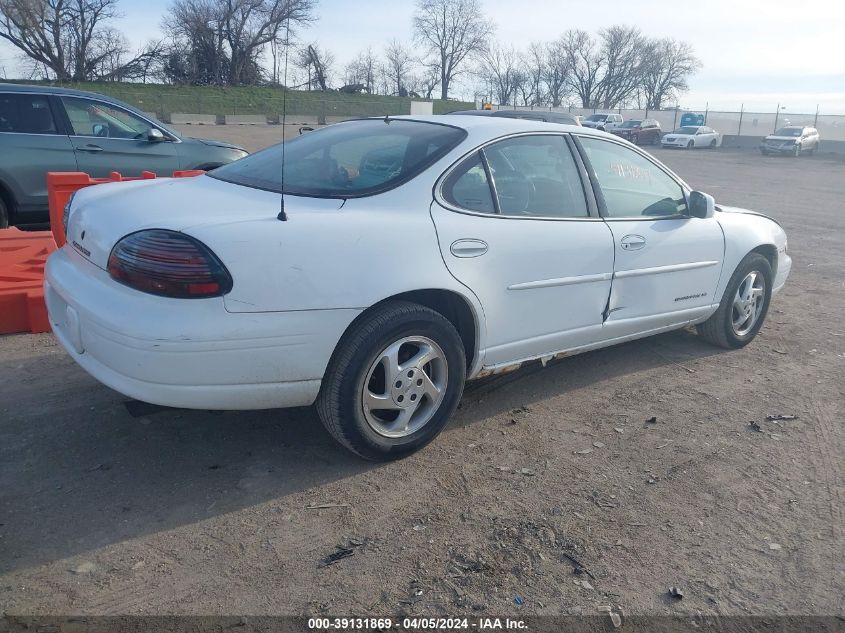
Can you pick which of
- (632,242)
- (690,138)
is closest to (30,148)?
(632,242)

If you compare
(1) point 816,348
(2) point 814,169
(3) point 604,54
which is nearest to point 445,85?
(3) point 604,54

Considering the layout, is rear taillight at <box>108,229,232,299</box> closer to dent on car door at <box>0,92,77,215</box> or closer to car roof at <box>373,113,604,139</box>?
car roof at <box>373,113,604,139</box>

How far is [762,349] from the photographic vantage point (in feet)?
18.0

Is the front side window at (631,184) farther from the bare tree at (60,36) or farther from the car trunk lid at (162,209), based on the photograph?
the bare tree at (60,36)

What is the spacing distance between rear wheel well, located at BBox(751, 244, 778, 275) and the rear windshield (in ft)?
9.00

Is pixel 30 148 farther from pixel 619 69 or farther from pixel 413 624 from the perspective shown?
pixel 619 69

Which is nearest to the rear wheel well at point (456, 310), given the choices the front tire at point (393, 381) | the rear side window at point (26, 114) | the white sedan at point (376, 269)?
the white sedan at point (376, 269)

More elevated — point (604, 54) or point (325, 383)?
point (604, 54)

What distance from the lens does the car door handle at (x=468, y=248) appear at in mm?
3442

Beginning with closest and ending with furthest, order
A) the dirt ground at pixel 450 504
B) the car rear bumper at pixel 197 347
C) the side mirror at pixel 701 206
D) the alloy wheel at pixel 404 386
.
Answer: the dirt ground at pixel 450 504, the car rear bumper at pixel 197 347, the alloy wheel at pixel 404 386, the side mirror at pixel 701 206

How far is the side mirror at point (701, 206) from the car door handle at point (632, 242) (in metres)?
0.62

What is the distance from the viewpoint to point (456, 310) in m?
3.63

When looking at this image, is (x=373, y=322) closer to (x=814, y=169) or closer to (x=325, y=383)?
(x=325, y=383)

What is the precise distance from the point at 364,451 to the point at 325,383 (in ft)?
1.26
